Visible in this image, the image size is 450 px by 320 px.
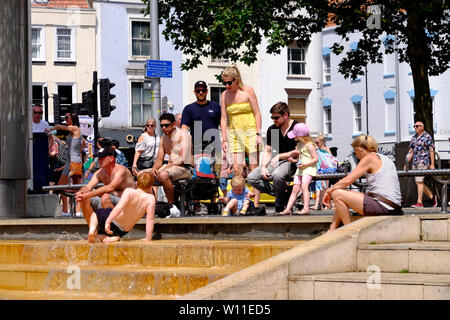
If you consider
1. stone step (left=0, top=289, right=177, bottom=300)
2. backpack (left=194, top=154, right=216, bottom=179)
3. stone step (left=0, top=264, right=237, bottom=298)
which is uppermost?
backpack (left=194, top=154, right=216, bottom=179)

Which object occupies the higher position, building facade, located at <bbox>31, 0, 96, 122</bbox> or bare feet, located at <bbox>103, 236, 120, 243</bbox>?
building facade, located at <bbox>31, 0, 96, 122</bbox>

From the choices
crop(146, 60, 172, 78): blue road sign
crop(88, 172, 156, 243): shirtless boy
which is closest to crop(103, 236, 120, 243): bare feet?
crop(88, 172, 156, 243): shirtless boy

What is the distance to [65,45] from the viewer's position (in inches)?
1800

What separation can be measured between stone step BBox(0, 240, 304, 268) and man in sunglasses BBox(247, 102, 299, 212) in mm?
2538

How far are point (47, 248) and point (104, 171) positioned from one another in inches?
57.9

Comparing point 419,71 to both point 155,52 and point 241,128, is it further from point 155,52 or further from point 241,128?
point 241,128

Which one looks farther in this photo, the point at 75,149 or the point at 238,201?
the point at 75,149

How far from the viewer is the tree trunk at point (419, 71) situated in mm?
22609

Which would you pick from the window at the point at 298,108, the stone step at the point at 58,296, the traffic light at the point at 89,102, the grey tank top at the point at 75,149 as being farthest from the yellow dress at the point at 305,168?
the window at the point at 298,108

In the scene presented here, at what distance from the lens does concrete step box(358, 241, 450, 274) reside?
8.45m

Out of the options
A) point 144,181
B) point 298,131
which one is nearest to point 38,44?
point 298,131

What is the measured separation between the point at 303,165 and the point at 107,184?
2.71 metres

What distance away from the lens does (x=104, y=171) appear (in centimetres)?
1241

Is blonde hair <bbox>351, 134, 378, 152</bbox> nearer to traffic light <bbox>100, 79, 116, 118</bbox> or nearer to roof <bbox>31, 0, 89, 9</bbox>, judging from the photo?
traffic light <bbox>100, 79, 116, 118</bbox>
